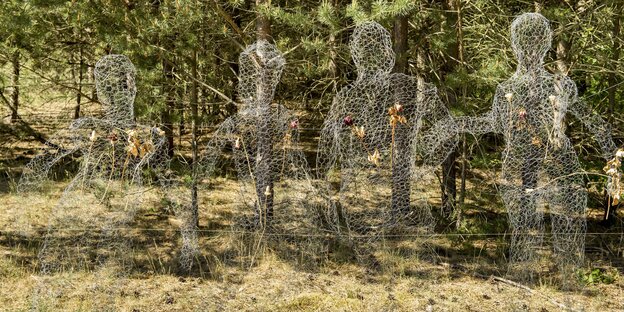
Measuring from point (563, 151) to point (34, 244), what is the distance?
4740 millimetres

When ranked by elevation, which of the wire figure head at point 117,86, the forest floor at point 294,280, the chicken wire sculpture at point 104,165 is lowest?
the forest floor at point 294,280

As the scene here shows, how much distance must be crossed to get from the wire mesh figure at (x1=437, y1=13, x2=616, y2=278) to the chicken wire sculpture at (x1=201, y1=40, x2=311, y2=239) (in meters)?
1.13

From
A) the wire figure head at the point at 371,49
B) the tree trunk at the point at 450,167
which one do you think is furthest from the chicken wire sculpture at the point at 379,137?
the tree trunk at the point at 450,167

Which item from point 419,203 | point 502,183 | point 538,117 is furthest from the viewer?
point 419,203

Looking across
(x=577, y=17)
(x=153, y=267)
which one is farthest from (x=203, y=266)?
(x=577, y=17)

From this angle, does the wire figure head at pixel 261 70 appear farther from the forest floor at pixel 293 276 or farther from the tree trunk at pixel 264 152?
the forest floor at pixel 293 276

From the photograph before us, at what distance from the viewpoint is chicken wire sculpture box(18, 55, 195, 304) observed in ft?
15.1

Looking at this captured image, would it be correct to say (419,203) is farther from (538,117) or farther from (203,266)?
(203,266)

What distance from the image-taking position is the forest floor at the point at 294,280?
5.15m

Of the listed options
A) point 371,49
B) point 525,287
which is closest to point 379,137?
point 371,49

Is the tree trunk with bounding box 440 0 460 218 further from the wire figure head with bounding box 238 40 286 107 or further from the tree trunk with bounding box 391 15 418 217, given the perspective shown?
the wire figure head with bounding box 238 40 286 107

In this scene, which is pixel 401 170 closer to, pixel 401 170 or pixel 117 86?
pixel 401 170

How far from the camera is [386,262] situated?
19.4ft

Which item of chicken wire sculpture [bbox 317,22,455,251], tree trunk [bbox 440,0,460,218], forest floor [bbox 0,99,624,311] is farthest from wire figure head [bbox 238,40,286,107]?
tree trunk [bbox 440,0,460,218]
